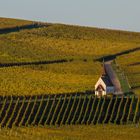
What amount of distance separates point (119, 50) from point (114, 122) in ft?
208

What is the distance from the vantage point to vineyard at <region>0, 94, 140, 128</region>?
146ft

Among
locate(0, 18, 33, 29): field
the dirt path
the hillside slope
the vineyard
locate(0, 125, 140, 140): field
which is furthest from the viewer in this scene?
locate(0, 18, 33, 29): field

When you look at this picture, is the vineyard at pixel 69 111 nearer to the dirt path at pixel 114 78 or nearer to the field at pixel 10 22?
the dirt path at pixel 114 78

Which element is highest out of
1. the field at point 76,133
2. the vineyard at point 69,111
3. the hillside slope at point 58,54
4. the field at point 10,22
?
the field at point 76,133

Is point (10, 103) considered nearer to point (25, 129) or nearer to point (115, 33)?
point (25, 129)

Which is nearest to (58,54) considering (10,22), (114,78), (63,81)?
(63,81)

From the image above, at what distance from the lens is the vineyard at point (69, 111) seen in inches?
1751

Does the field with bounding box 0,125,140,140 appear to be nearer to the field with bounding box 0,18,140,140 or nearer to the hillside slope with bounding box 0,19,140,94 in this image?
the field with bounding box 0,18,140,140

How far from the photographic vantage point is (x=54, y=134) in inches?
1522

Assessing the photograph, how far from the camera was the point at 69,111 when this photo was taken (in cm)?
4659

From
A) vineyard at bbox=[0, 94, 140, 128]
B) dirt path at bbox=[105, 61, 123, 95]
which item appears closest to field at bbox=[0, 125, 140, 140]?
vineyard at bbox=[0, 94, 140, 128]

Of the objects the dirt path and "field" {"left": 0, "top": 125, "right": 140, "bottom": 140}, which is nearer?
"field" {"left": 0, "top": 125, "right": 140, "bottom": 140}

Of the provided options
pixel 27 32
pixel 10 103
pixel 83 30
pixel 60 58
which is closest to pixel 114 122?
pixel 10 103

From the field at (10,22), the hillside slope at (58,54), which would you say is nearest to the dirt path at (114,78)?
the hillside slope at (58,54)
